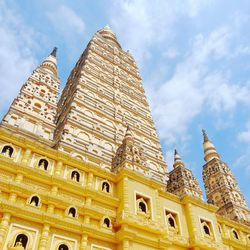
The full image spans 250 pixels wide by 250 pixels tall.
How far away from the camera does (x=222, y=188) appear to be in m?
A: 32.5

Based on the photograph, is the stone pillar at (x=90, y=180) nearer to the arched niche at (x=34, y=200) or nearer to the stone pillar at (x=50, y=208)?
the stone pillar at (x=50, y=208)

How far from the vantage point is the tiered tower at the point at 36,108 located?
2158 cm

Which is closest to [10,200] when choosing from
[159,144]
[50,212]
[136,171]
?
[50,212]

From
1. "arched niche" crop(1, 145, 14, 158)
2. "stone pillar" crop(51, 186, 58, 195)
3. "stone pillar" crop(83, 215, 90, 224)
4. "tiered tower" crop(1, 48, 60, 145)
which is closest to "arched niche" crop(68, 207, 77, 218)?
"stone pillar" crop(83, 215, 90, 224)

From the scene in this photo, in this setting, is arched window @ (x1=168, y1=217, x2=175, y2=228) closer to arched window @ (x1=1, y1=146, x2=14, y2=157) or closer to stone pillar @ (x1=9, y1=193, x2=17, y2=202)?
stone pillar @ (x1=9, y1=193, x2=17, y2=202)

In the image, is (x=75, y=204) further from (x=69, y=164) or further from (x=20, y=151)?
(x=20, y=151)

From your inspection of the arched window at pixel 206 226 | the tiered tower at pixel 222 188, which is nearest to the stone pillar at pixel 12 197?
the arched window at pixel 206 226

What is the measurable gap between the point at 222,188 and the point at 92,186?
66.1 feet

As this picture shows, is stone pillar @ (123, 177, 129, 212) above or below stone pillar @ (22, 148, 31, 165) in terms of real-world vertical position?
below

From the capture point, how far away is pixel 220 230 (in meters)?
21.5

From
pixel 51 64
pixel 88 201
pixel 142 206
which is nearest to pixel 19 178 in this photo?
pixel 88 201

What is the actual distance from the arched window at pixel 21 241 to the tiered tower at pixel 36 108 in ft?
29.0

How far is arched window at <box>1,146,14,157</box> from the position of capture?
1577 cm

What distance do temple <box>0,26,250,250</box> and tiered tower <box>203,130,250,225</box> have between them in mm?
181
